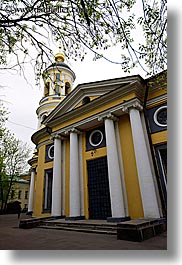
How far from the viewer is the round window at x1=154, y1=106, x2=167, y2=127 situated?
8751mm

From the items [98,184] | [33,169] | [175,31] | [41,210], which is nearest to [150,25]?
[175,31]

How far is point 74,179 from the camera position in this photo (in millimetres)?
10438

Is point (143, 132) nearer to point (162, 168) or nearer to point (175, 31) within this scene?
point (162, 168)

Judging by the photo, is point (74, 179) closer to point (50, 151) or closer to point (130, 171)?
point (130, 171)

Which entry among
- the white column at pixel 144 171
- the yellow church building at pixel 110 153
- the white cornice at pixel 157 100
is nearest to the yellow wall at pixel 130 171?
the yellow church building at pixel 110 153

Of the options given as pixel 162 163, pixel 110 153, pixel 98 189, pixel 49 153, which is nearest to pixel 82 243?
pixel 110 153

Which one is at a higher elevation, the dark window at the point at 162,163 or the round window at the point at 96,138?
the round window at the point at 96,138

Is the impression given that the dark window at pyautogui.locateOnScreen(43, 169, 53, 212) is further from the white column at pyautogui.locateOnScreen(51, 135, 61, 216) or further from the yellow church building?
the white column at pyautogui.locateOnScreen(51, 135, 61, 216)

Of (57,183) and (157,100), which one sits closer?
(157,100)

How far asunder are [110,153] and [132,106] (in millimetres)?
2541

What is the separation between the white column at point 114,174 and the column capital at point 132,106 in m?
0.86

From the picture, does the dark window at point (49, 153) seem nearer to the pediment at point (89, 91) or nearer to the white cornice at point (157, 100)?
the pediment at point (89, 91)

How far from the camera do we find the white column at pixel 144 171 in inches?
289

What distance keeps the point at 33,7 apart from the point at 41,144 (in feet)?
39.2
